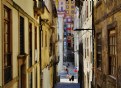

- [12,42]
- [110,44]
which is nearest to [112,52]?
[110,44]

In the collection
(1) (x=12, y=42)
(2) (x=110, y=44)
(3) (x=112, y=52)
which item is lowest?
(3) (x=112, y=52)

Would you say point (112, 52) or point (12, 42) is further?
point (112, 52)

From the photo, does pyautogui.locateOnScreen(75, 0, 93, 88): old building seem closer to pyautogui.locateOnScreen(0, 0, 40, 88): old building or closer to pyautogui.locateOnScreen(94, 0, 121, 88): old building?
pyautogui.locateOnScreen(94, 0, 121, 88): old building

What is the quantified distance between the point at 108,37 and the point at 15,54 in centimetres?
424

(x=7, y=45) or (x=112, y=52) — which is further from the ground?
(x=7, y=45)

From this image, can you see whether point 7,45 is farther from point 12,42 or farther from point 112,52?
point 112,52

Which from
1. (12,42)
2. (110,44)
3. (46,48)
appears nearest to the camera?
(12,42)

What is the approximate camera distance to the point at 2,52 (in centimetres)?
915

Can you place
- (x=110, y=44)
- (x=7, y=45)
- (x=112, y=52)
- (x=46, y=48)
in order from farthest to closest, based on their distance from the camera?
1. (x=46, y=48)
2. (x=110, y=44)
3. (x=112, y=52)
4. (x=7, y=45)

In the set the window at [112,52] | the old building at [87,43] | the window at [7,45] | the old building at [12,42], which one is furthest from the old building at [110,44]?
the window at [7,45]

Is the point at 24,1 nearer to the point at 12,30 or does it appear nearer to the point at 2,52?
the point at 12,30

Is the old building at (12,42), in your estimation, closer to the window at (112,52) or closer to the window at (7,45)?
the window at (7,45)

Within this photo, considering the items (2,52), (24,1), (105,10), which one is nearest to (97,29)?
(105,10)

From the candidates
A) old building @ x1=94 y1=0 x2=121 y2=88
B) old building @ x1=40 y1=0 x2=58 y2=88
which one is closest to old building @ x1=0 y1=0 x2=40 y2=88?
old building @ x1=94 y1=0 x2=121 y2=88
